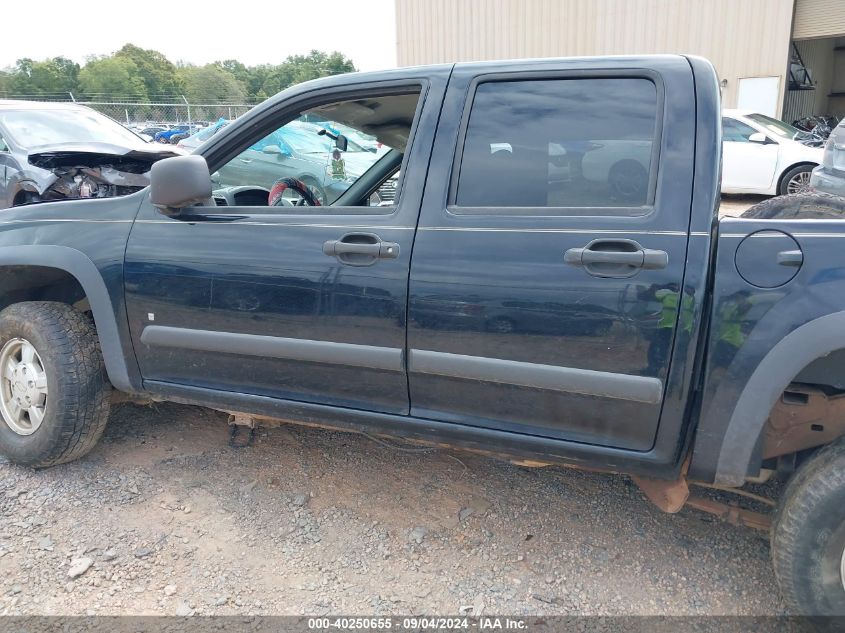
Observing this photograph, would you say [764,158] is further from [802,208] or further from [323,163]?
[323,163]

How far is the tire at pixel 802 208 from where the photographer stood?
9.44 ft

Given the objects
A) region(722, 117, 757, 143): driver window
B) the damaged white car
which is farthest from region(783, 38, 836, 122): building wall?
the damaged white car

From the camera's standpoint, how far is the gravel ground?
8.28 feet

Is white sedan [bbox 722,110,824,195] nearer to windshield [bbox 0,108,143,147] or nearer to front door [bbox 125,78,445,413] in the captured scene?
windshield [bbox 0,108,143,147]

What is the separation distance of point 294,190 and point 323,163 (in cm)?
28

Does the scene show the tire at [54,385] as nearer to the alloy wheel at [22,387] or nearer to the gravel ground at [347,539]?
the alloy wheel at [22,387]

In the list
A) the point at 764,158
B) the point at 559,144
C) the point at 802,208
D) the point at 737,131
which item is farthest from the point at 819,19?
the point at 559,144

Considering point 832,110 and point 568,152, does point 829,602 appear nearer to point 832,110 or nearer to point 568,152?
point 568,152

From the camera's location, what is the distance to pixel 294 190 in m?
3.77

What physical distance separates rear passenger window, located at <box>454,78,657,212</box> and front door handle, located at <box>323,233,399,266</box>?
0.32m

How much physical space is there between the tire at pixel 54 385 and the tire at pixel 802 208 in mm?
2983

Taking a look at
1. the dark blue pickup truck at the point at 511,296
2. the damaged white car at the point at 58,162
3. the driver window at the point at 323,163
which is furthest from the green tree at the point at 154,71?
the dark blue pickup truck at the point at 511,296

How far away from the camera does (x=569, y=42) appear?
69.9ft

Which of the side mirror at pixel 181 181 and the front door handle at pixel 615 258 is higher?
the side mirror at pixel 181 181
